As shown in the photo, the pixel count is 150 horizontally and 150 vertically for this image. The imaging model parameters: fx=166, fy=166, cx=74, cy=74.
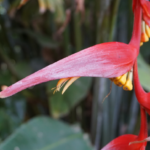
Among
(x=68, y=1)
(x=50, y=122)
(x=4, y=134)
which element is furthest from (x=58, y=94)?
(x=68, y=1)

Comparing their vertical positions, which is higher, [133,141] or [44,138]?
[133,141]

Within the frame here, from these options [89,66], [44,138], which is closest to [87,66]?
[89,66]

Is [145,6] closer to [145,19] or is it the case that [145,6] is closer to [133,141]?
[145,19]

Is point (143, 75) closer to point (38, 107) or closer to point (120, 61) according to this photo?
point (120, 61)

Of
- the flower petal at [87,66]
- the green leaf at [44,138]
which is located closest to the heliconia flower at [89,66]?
the flower petal at [87,66]

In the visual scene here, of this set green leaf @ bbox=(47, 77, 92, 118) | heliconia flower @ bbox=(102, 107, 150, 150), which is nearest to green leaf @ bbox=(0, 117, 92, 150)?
green leaf @ bbox=(47, 77, 92, 118)

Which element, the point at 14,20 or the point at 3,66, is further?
the point at 3,66
